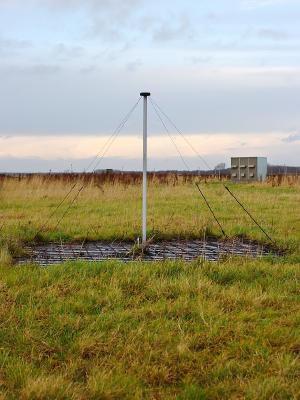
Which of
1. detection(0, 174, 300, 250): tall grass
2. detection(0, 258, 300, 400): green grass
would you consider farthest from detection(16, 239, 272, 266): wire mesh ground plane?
detection(0, 258, 300, 400): green grass

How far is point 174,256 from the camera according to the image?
8477mm

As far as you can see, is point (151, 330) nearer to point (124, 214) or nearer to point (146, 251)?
point (146, 251)

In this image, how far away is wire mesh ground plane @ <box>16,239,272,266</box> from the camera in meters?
8.20

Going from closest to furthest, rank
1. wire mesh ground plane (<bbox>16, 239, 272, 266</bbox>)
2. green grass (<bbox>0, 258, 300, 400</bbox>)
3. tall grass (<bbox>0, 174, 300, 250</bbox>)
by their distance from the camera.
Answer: green grass (<bbox>0, 258, 300, 400</bbox>), wire mesh ground plane (<bbox>16, 239, 272, 266</bbox>), tall grass (<bbox>0, 174, 300, 250</bbox>)

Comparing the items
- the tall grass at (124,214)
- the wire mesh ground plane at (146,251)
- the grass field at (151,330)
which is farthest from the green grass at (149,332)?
the tall grass at (124,214)

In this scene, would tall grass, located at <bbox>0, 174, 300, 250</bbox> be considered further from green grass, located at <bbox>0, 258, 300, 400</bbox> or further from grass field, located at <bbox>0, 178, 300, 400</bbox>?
green grass, located at <bbox>0, 258, 300, 400</bbox>

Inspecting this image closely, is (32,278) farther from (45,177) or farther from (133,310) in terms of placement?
(45,177)

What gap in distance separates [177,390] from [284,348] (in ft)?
3.76

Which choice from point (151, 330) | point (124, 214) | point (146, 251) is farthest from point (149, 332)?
point (124, 214)

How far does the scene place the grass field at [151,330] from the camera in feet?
13.5

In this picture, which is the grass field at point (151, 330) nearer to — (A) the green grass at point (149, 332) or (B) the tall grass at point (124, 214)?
(A) the green grass at point (149, 332)

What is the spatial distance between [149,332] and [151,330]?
0.11 metres

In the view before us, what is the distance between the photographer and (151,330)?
5113mm

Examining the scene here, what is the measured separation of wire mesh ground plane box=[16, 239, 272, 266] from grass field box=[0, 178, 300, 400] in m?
0.49
